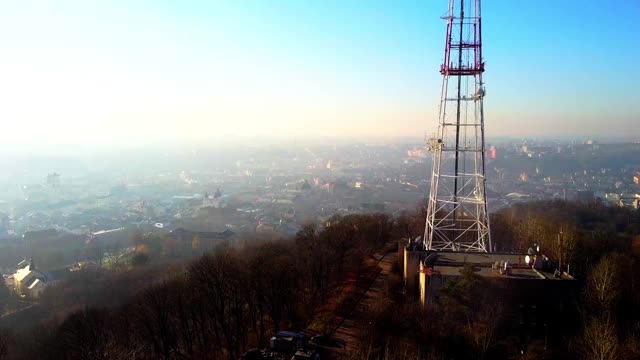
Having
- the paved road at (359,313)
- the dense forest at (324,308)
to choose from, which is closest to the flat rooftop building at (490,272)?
the dense forest at (324,308)

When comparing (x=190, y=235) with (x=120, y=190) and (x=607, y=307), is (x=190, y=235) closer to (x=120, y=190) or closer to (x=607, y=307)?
(x=607, y=307)

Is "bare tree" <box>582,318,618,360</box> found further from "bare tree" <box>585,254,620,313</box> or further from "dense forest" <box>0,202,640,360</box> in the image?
"bare tree" <box>585,254,620,313</box>

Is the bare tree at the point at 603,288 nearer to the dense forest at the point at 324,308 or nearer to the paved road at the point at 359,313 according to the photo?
Answer: the dense forest at the point at 324,308

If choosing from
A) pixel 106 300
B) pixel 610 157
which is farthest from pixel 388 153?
pixel 106 300

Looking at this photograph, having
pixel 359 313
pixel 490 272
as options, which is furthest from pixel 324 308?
pixel 490 272

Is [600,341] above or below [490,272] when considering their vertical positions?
→ below

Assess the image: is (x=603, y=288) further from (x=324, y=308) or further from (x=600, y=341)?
(x=324, y=308)
